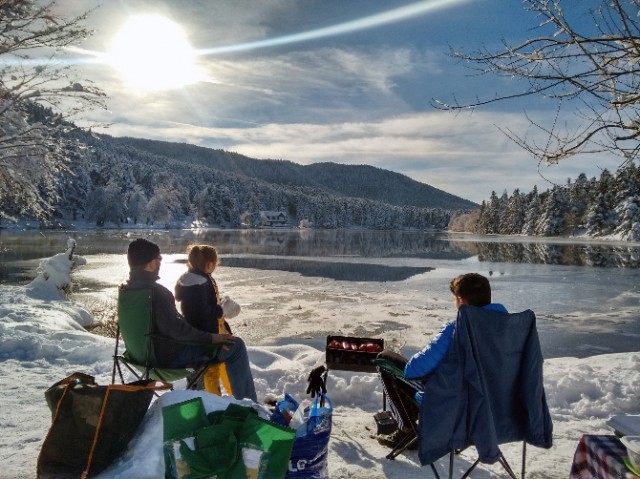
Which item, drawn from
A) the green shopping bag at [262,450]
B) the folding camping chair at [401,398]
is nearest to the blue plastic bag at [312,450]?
the green shopping bag at [262,450]

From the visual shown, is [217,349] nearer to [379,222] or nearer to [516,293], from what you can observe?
[516,293]

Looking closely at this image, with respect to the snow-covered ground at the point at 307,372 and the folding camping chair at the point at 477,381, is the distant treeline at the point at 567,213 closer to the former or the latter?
the snow-covered ground at the point at 307,372

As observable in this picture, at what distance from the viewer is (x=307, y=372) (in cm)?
650

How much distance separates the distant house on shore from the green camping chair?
13612 centimetres

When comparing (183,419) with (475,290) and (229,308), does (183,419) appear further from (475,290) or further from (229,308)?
(475,290)

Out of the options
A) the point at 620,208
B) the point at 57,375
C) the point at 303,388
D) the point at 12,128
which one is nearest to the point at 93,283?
the point at 12,128

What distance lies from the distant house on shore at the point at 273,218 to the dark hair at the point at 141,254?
136097 mm

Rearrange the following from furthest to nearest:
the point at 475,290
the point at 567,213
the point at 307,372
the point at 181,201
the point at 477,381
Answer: the point at 181,201 < the point at 567,213 < the point at 307,372 < the point at 475,290 < the point at 477,381

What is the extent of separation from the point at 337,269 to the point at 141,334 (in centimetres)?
2130

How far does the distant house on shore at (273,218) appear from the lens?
141125 mm

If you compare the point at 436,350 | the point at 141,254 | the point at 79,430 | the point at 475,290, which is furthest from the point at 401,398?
the point at 141,254

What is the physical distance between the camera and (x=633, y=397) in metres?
5.90

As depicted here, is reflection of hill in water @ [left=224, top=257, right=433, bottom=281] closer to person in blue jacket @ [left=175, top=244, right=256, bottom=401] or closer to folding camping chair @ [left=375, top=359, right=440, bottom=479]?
person in blue jacket @ [left=175, top=244, right=256, bottom=401]

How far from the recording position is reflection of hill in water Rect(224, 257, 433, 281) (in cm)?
2207
